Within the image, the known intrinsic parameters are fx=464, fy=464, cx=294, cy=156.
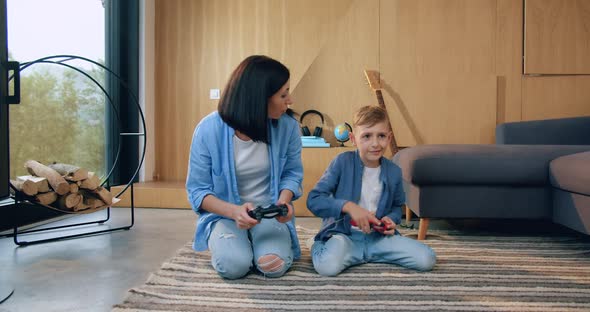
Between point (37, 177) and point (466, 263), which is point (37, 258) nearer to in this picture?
point (37, 177)

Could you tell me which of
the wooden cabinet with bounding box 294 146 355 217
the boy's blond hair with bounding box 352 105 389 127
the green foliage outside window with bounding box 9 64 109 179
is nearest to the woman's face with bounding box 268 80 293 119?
the boy's blond hair with bounding box 352 105 389 127

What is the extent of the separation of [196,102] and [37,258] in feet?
7.24

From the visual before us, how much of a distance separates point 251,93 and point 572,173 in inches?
48.6

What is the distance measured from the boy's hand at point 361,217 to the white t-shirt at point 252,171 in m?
0.29

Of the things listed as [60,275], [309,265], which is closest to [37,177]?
[60,275]

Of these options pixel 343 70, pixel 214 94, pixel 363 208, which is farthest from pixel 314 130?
pixel 363 208

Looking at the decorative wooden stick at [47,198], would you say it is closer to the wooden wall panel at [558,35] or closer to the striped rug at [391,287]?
the striped rug at [391,287]

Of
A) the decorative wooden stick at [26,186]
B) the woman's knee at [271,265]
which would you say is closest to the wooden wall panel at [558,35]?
the woman's knee at [271,265]

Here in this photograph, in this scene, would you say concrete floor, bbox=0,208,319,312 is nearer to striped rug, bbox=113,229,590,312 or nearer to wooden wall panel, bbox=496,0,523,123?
striped rug, bbox=113,229,590,312

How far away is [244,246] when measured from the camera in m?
Result: 1.49

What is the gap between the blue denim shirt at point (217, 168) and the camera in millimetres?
1553

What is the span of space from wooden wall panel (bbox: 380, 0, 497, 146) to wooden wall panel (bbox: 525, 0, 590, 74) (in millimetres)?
298

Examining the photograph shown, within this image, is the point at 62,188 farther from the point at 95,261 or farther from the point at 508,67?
the point at 508,67

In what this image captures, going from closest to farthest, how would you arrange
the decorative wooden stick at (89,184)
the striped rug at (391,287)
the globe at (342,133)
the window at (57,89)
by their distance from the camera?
1. the striped rug at (391,287)
2. the decorative wooden stick at (89,184)
3. the window at (57,89)
4. the globe at (342,133)
